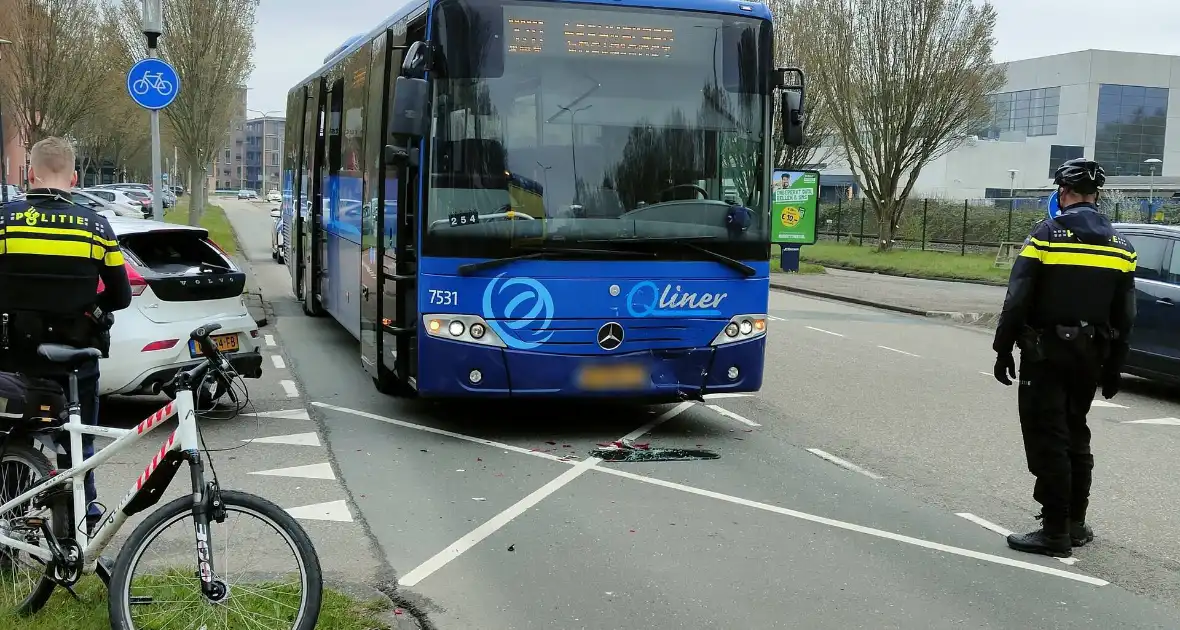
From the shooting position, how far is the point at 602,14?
8320 mm

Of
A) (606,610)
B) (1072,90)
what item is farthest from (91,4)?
(1072,90)

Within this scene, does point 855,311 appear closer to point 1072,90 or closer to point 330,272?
point 330,272

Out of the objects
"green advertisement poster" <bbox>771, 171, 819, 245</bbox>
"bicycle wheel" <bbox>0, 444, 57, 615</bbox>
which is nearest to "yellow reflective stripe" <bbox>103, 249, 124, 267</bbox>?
"bicycle wheel" <bbox>0, 444, 57, 615</bbox>

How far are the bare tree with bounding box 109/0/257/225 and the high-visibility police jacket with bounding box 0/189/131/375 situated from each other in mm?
28786

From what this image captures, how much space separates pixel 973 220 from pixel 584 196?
34.6 m

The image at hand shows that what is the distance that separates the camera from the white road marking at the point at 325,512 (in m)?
6.39

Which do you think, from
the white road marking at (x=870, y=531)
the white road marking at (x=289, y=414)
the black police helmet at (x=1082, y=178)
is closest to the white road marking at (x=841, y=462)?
the white road marking at (x=870, y=531)

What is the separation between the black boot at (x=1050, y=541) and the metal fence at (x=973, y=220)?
31.0 meters

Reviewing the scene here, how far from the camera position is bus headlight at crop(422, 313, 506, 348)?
816cm

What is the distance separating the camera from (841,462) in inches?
319

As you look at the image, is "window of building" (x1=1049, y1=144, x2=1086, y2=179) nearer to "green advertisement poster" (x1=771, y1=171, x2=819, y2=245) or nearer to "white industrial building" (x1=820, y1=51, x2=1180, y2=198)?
"white industrial building" (x1=820, y1=51, x2=1180, y2=198)

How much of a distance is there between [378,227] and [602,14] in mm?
2562

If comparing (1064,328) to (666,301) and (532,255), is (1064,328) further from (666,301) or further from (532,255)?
(532,255)

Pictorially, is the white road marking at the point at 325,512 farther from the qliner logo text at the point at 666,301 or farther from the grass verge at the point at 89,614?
the qliner logo text at the point at 666,301
